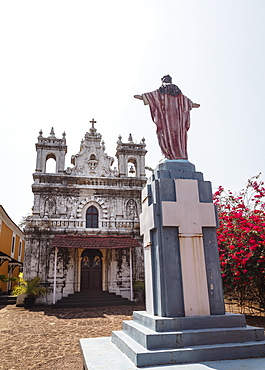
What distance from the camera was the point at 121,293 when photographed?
1559 centimetres

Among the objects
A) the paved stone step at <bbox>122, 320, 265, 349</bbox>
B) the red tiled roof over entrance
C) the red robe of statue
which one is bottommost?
the paved stone step at <bbox>122, 320, 265, 349</bbox>

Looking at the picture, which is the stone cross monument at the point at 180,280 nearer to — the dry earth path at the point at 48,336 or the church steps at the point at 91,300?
the dry earth path at the point at 48,336

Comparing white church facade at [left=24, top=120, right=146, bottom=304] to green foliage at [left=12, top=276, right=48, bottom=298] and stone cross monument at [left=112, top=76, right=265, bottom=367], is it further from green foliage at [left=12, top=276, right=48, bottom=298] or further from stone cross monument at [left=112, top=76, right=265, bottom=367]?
stone cross monument at [left=112, top=76, right=265, bottom=367]

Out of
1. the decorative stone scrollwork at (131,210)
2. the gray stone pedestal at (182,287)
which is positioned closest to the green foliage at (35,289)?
the decorative stone scrollwork at (131,210)

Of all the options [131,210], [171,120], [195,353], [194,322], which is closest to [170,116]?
[171,120]

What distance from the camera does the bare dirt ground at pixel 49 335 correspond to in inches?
204

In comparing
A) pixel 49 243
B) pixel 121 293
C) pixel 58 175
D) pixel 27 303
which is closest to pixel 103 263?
pixel 121 293

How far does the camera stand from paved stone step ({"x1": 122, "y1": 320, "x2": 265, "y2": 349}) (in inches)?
122

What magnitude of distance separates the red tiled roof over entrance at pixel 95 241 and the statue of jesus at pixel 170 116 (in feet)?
35.9

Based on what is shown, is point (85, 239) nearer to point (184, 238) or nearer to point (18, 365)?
point (18, 365)

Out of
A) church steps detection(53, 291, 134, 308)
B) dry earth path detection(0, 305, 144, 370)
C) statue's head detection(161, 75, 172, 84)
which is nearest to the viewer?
statue's head detection(161, 75, 172, 84)

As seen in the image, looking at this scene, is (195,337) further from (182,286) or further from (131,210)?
(131,210)

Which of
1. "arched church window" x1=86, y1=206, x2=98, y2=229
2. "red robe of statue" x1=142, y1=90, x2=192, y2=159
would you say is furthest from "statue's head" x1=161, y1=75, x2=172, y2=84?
"arched church window" x1=86, y1=206, x2=98, y2=229

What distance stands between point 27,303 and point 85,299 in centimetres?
279
